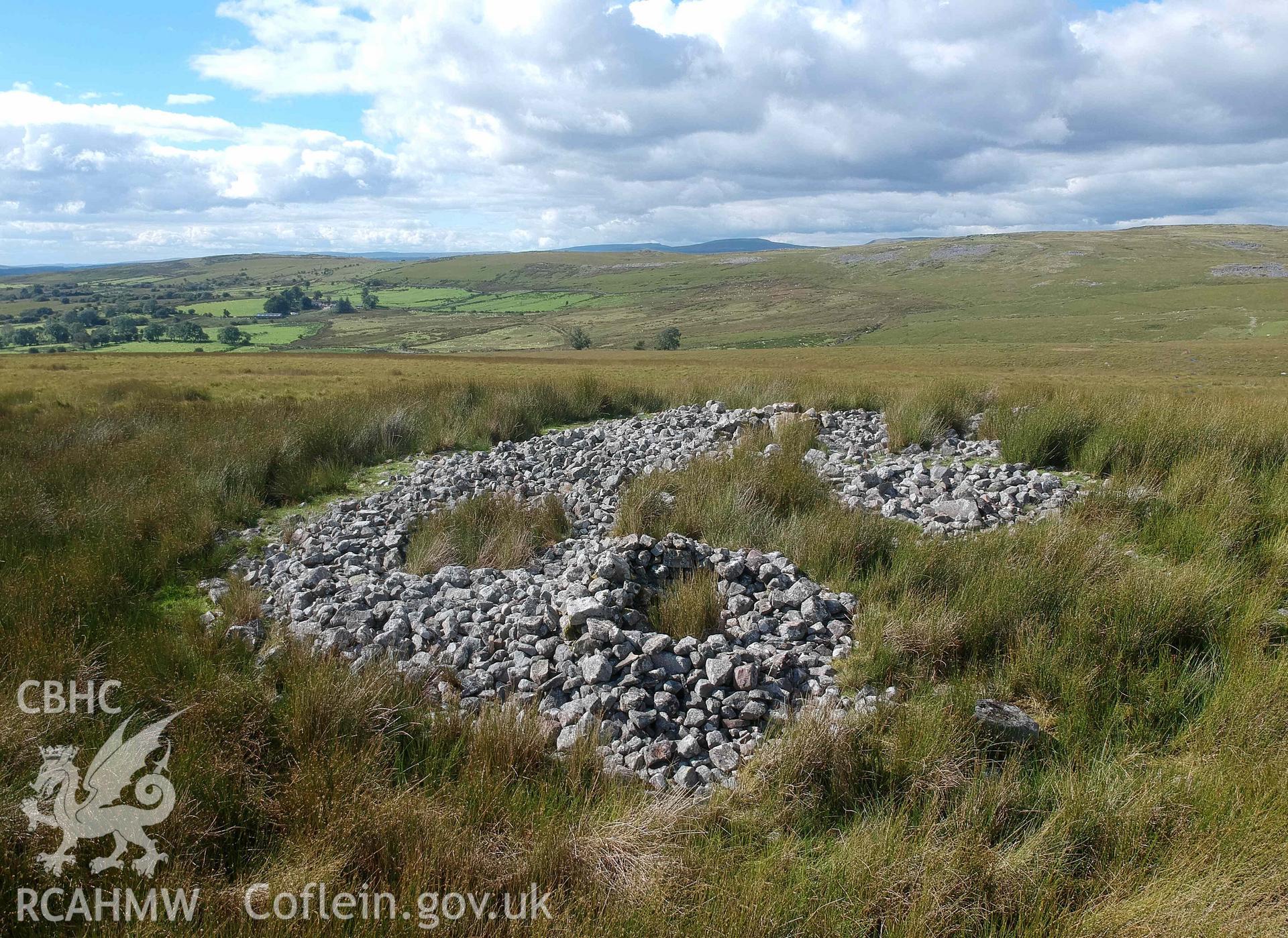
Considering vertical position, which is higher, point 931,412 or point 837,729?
point 931,412

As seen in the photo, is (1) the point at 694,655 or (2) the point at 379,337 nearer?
(1) the point at 694,655

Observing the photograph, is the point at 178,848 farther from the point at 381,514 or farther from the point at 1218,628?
the point at 1218,628

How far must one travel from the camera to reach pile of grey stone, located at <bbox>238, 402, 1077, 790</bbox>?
4.20m

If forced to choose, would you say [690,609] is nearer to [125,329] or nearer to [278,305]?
[125,329]

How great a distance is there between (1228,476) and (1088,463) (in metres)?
1.46

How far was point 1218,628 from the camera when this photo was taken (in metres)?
4.71

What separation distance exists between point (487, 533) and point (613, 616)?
9.03ft

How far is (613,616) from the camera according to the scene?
514cm

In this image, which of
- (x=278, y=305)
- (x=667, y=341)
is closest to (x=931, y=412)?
(x=667, y=341)

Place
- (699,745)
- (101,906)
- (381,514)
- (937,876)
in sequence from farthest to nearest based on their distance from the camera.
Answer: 1. (381,514)
2. (699,745)
3. (937,876)
4. (101,906)

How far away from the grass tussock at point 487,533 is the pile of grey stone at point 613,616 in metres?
0.24

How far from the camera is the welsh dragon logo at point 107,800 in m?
2.77

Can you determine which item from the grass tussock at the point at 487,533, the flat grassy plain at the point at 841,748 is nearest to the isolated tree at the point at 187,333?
the flat grassy plain at the point at 841,748

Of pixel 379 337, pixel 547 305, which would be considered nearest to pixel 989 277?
pixel 547 305
